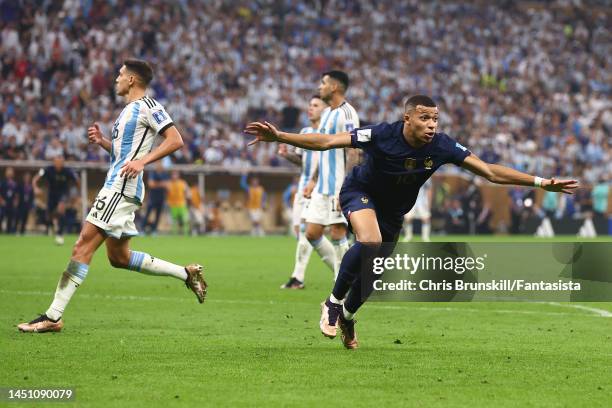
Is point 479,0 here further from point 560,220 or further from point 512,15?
point 560,220

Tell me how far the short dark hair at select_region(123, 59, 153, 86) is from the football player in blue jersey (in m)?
2.29

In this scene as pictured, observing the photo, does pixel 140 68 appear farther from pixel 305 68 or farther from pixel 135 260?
pixel 305 68

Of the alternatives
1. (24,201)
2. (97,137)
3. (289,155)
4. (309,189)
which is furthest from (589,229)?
(97,137)

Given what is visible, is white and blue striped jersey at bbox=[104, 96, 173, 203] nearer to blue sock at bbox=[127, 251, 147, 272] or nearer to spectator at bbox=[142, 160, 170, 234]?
blue sock at bbox=[127, 251, 147, 272]

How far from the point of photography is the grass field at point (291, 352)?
21.9 feet

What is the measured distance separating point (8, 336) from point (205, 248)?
53.0 ft

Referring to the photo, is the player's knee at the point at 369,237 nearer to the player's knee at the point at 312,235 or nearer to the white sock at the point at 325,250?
the player's knee at the point at 312,235

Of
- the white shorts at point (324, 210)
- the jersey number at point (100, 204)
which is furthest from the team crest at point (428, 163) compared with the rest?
the white shorts at point (324, 210)

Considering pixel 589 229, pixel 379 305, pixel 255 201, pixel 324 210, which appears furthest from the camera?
pixel 589 229

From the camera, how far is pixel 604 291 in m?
12.5

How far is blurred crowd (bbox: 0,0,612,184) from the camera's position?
33.4m

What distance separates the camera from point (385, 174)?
873 cm

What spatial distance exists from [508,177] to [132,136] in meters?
3.29

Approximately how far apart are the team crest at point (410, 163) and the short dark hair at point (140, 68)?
106 inches
